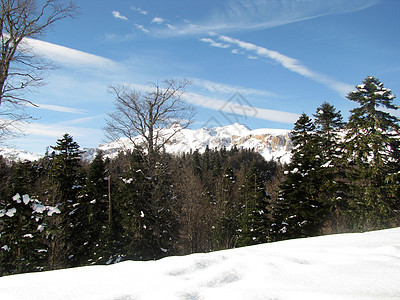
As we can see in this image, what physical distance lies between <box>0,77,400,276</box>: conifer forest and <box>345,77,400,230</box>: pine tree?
60 mm

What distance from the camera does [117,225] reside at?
22.2 m

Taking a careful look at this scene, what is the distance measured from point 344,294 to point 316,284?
32 cm

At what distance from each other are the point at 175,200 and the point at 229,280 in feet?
52.4

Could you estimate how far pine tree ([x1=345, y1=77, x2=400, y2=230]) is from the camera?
14.4 meters

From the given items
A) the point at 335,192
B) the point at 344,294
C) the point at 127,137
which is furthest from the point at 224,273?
the point at 335,192

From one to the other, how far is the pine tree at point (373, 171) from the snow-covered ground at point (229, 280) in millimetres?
13551

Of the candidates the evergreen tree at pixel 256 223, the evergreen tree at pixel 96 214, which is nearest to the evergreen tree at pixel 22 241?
the evergreen tree at pixel 96 214

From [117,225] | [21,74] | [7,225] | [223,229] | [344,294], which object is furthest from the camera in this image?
[223,229]

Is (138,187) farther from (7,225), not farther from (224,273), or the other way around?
(224,273)

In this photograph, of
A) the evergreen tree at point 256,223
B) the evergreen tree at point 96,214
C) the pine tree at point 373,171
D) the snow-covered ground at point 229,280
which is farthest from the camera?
the evergreen tree at point 256,223

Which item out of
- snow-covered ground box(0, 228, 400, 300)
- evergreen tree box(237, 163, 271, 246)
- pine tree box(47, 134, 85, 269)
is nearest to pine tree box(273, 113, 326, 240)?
evergreen tree box(237, 163, 271, 246)

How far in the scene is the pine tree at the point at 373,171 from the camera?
14352 mm

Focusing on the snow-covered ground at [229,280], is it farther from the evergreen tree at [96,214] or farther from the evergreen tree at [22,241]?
the evergreen tree at [96,214]

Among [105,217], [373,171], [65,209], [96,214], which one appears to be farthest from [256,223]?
[65,209]
